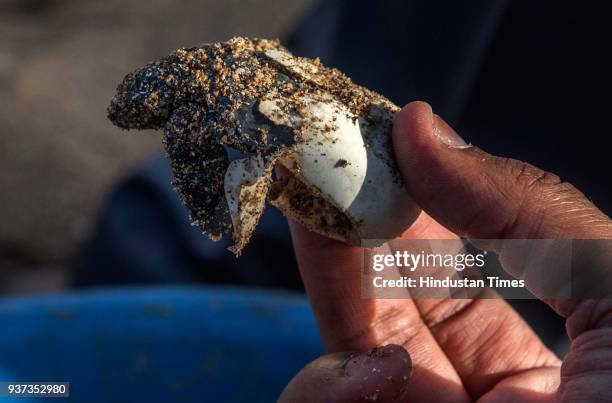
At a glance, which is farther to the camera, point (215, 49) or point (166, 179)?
point (166, 179)

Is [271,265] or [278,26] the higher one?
[278,26]

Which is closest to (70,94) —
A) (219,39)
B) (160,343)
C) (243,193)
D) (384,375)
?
(219,39)

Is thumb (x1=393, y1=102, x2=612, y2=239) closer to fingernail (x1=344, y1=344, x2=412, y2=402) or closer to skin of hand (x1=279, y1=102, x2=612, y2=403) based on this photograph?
skin of hand (x1=279, y1=102, x2=612, y2=403)

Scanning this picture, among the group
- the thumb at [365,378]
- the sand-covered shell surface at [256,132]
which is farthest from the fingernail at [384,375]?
the sand-covered shell surface at [256,132]

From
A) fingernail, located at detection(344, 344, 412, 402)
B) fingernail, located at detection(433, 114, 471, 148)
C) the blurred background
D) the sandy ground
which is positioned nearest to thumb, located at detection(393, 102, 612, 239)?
fingernail, located at detection(433, 114, 471, 148)

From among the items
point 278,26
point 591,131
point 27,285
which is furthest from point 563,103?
point 278,26

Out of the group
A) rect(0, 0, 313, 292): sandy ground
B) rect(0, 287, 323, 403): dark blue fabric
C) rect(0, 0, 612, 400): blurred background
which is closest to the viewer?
rect(0, 287, 323, 403): dark blue fabric

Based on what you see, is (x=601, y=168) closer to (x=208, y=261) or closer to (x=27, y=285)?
(x=208, y=261)
